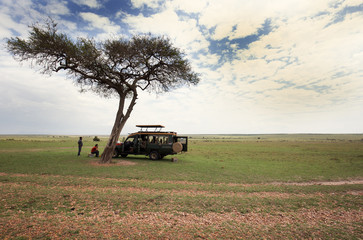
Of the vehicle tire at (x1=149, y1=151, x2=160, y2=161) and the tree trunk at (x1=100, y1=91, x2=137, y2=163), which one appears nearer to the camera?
the tree trunk at (x1=100, y1=91, x2=137, y2=163)

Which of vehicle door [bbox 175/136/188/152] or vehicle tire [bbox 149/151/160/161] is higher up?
vehicle door [bbox 175/136/188/152]

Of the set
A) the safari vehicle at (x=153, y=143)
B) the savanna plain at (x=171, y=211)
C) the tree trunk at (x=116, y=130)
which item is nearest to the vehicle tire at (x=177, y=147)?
the safari vehicle at (x=153, y=143)

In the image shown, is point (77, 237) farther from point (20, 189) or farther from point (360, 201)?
point (360, 201)

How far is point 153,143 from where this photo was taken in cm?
1962

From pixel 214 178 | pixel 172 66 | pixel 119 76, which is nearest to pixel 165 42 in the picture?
pixel 172 66

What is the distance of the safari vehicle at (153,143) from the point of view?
19.1 m

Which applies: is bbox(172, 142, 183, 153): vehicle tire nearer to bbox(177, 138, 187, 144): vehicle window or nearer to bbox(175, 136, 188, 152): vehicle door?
bbox(175, 136, 188, 152): vehicle door

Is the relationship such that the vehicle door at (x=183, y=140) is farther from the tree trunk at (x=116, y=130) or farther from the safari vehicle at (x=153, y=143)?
the tree trunk at (x=116, y=130)

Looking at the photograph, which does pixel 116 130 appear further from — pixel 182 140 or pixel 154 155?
pixel 182 140

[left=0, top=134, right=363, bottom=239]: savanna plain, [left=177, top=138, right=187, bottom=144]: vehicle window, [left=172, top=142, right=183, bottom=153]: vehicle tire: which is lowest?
[left=0, top=134, right=363, bottom=239]: savanna plain

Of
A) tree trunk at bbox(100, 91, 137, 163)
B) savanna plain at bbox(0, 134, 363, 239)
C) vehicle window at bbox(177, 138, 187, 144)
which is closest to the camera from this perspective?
savanna plain at bbox(0, 134, 363, 239)

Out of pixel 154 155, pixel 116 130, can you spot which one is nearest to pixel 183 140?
pixel 154 155

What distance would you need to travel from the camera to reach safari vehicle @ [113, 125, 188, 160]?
19.1 metres

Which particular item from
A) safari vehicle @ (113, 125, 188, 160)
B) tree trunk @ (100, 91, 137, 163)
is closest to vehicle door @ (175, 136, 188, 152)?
safari vehicle @ (113, 125, 188, 160)
